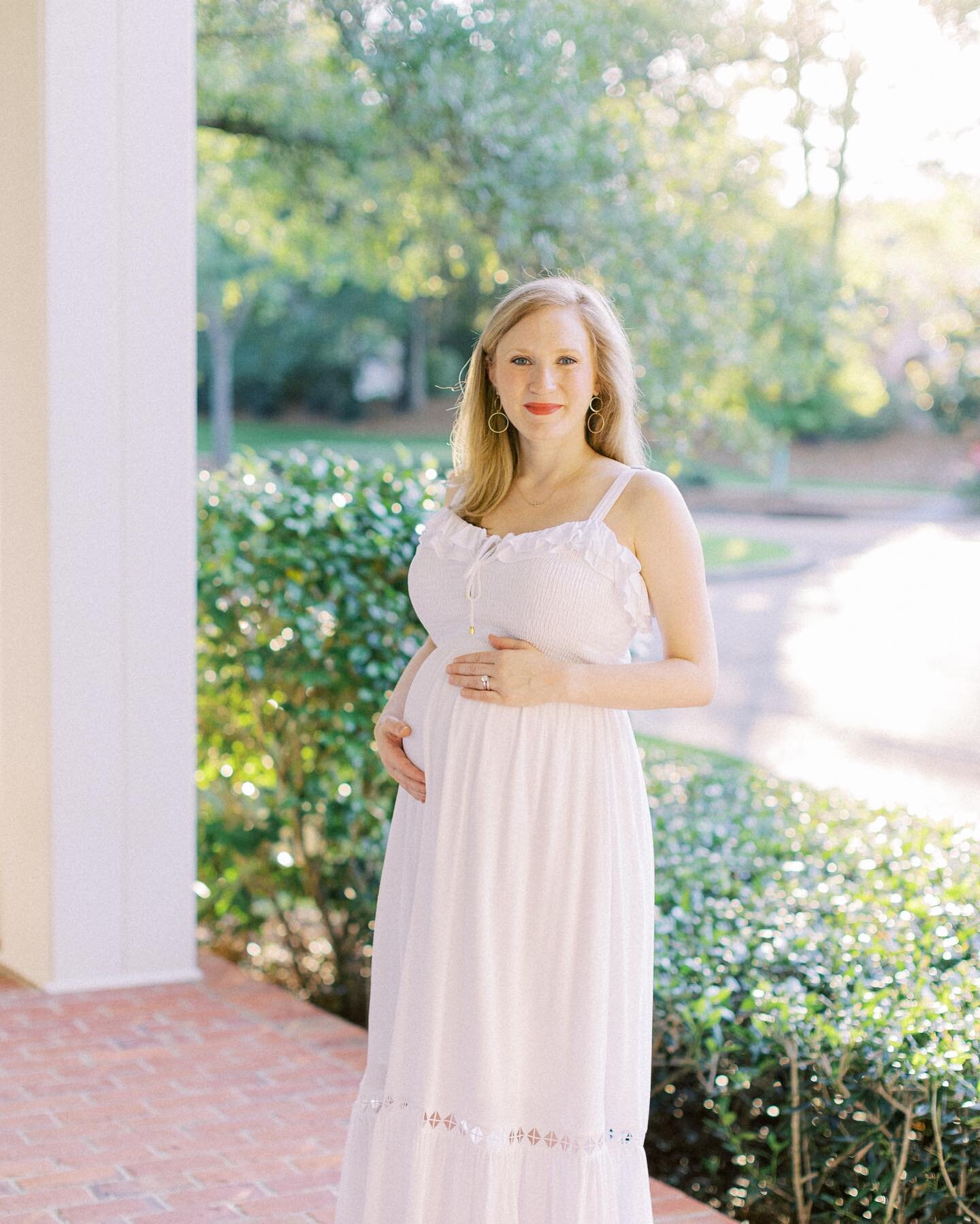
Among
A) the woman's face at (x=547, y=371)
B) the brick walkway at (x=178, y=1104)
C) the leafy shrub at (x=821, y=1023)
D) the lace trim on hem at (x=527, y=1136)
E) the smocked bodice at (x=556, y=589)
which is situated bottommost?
the brick walkway at (x=178, y=1104)

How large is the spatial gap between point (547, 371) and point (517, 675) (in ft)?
1.54

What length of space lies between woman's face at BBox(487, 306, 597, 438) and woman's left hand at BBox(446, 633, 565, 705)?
34 centimetres

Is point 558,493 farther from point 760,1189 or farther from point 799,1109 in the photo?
point 760,1189

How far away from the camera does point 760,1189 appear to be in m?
2.88

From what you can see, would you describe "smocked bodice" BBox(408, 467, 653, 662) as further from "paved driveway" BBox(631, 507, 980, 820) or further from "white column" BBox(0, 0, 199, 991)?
"paved driveway" BBox(631, 507, 980, 820)

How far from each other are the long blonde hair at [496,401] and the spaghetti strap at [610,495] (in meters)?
0.12

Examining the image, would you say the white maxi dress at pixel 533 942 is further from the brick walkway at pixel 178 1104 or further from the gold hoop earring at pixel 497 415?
the brick walkway at pixel 178 1104

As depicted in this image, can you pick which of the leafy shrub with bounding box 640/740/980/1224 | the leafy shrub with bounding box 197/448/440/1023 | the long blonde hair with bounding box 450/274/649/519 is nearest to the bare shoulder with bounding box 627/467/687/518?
the long blonde hair with bounding box 450/274/649/519

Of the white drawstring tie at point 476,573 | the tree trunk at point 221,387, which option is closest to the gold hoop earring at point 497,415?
the white drawstring tie at point 476,573

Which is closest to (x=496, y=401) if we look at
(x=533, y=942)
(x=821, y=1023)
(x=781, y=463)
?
(x=533, y=942)

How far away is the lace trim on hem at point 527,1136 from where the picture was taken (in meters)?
2.13

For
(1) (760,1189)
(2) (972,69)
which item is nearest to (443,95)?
(2) (972,69)

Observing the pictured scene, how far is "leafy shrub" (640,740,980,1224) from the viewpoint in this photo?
2.64 m

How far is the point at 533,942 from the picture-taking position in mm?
2168
